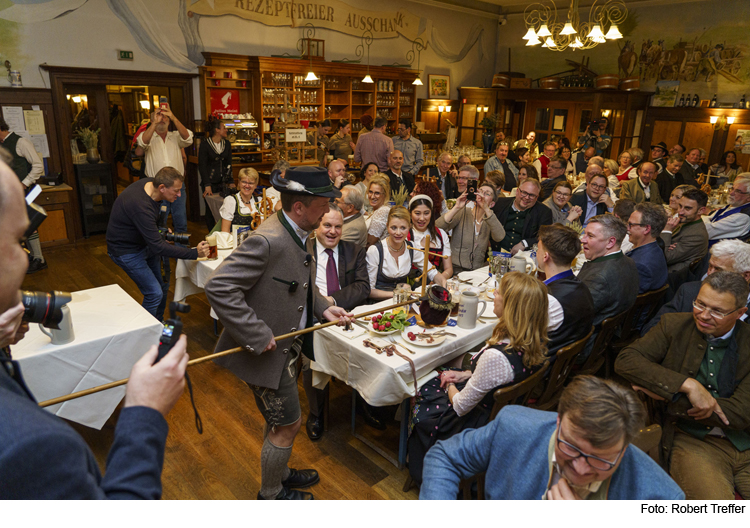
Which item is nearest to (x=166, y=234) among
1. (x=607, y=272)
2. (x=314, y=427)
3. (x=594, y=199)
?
(x=314, y=427)

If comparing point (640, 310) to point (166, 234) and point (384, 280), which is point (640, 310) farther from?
point (166, 234)

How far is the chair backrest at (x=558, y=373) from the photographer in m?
2.66

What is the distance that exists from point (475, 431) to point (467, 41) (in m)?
13.7

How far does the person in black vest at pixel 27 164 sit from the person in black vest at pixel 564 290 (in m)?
6.14

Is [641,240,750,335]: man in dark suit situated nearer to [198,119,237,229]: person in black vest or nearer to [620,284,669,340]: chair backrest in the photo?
[620,284,669,340]: chair backrest

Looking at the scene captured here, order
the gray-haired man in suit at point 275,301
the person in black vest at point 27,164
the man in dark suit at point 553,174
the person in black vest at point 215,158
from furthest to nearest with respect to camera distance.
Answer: the person in black vest at point 215,158 < the man in dark suit at point 553,174 < the person in black vest at point 27,164 < the gray-haired man in suit at point 275,301

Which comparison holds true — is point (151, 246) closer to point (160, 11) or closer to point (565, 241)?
point (565, 241)

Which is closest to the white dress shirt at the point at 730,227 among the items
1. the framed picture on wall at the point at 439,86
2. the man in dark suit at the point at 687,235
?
the man in dark suit at the point at 687,235

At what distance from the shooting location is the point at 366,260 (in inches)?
153

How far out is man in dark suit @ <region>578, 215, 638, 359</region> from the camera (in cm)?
332

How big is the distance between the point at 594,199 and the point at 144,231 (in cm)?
486

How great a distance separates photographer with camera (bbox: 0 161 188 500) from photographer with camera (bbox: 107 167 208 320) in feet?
10.1

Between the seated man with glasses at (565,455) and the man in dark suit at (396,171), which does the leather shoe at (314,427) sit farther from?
the man in dark suit at (396,171)

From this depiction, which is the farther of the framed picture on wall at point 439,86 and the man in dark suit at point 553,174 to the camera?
the framed picture on wall at point 439,86
